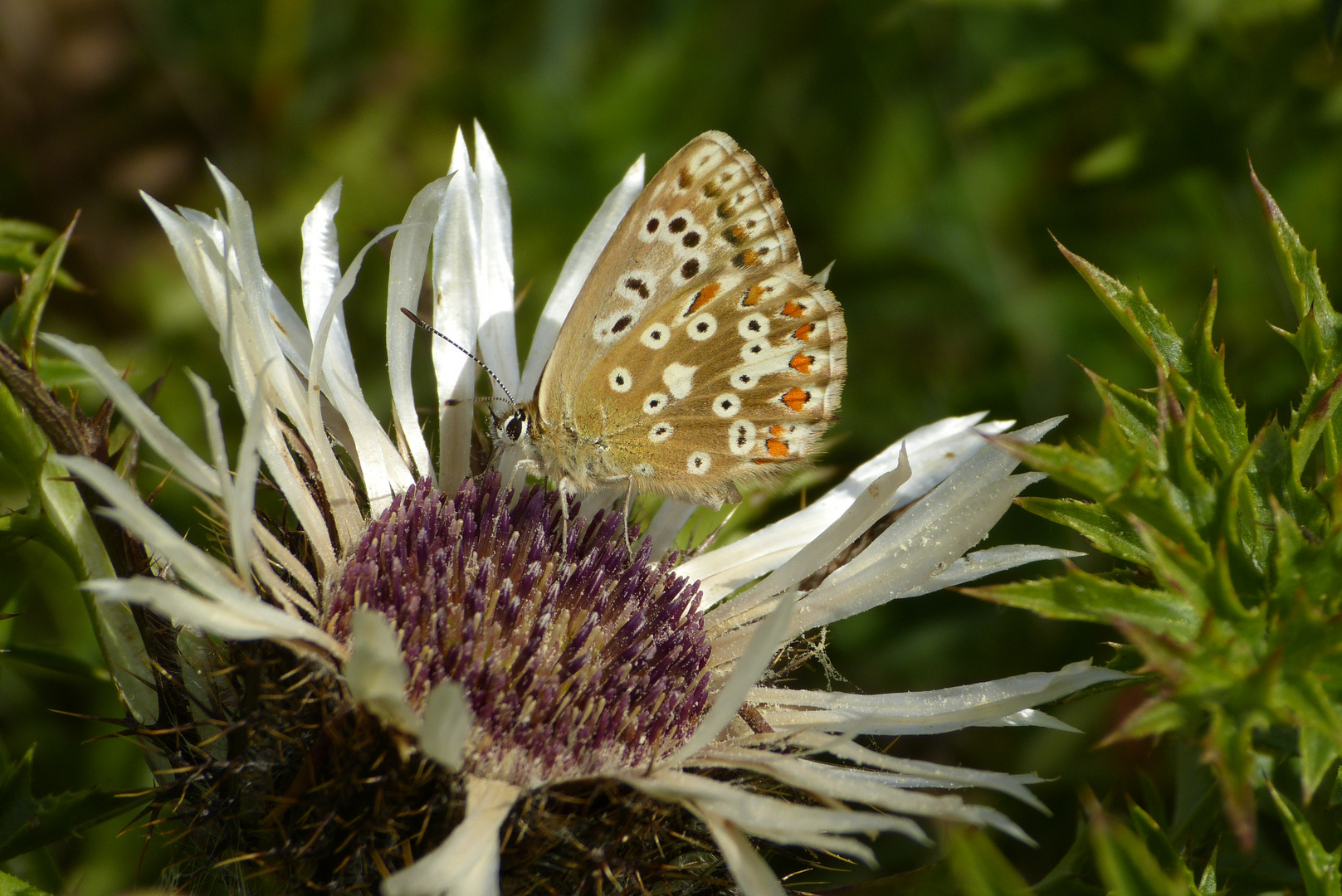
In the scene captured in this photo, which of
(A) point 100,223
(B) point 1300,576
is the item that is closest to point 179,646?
(B) point 1300,576

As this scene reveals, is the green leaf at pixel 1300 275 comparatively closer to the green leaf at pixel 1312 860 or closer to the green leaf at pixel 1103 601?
the green leaf at pixel 1103 601

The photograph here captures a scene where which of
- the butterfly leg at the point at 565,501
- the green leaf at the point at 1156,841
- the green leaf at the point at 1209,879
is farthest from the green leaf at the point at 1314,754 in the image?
the butterfly leg at the point at 565,501

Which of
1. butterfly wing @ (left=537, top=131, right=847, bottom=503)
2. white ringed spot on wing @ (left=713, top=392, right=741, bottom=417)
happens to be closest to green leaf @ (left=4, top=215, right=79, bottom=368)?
butterfly wing @ (left=537, top=131, right=847, bottom=503)

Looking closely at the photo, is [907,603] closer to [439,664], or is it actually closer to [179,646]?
[439,664]

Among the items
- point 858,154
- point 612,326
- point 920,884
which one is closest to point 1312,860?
point 920,884

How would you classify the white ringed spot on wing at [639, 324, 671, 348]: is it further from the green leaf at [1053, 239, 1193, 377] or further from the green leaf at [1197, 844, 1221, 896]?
the green leaf at [1197, 844, 1221, 896]
